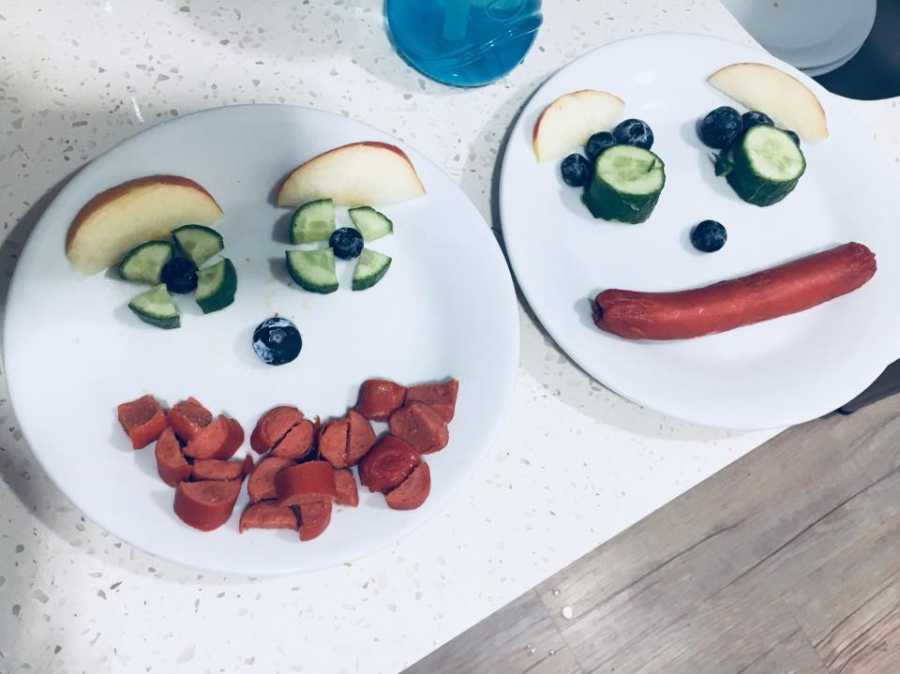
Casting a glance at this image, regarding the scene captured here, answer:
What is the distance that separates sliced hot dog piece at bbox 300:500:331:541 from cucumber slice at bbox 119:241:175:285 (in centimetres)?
30

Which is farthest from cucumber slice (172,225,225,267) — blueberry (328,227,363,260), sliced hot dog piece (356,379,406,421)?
sliced hot dog piece (356,379,406,421)

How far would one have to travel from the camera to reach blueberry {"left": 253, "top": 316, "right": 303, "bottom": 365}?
867 millimetres

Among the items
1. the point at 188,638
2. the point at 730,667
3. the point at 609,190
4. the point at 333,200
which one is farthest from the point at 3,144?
the point at 730,667

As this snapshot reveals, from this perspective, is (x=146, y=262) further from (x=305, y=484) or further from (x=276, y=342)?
(x=305, y=484)

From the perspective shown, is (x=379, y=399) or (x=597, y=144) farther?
(x=597, y=144)

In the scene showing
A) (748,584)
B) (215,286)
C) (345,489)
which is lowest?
(748,584)

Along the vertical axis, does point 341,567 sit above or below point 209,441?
below

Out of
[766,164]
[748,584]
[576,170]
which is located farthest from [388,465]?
[748,584]

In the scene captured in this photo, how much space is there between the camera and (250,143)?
0.93m

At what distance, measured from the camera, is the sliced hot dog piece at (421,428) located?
84 centimetres

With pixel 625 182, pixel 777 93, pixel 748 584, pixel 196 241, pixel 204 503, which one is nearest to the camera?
pixel 204 503

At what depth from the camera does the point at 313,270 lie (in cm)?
90

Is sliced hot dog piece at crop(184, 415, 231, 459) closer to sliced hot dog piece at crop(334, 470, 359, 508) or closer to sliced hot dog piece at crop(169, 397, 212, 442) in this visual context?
sliced hot dog piece at crop(169, 397, 212, 442)

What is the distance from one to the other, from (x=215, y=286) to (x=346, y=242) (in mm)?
156
